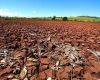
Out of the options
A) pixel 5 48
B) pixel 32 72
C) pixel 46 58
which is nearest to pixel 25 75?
pixel 32 72

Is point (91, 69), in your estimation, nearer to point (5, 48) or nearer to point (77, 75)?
point (77, 75)

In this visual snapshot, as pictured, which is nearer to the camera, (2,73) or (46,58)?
(2,73)

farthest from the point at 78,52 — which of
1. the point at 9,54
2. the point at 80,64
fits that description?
the point at 9,54

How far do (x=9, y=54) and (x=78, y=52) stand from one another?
1.82 meters

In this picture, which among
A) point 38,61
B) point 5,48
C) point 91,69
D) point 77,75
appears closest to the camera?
point 77,75

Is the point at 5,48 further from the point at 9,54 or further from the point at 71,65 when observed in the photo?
the point at 71,65

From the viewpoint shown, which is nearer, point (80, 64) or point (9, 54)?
point (80, 64)

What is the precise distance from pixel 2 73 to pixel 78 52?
2.13 m

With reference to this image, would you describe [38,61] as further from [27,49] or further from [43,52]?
[27,49]

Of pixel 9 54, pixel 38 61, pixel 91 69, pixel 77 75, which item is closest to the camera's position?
pixel 77 75

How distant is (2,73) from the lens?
4305mm

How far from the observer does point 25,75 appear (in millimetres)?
4152

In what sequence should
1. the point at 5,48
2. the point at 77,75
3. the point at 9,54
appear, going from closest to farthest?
1. the point at 77,75
2. the point at 9,54
3. the point at 5,48

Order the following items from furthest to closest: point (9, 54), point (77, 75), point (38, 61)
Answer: point (9, 54) → point (38, 61) → point (77, 75)
